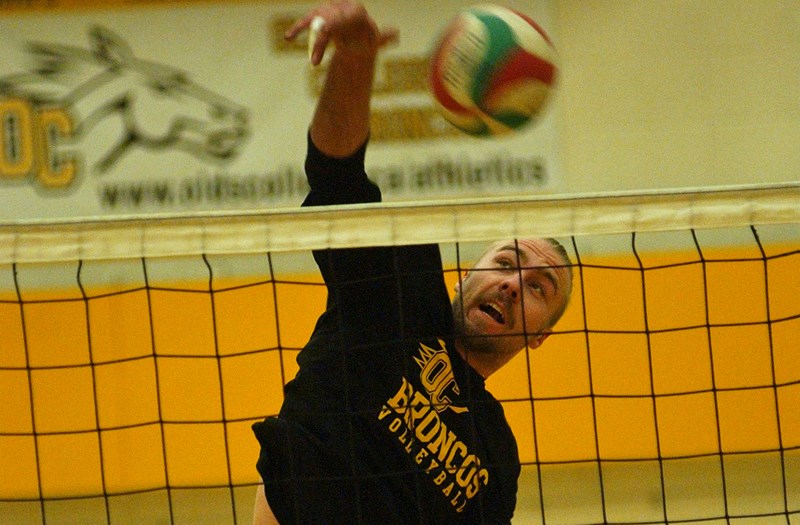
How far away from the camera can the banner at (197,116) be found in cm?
578

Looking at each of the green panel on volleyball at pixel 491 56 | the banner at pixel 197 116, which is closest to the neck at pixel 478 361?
the green panel on volleyball at pixel 491 56

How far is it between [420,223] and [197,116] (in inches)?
140

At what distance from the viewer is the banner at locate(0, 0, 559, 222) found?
5777 millimetres

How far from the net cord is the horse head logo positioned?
3272 mm

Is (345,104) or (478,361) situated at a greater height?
(345,104)

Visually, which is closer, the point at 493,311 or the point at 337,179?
the point at 337,179

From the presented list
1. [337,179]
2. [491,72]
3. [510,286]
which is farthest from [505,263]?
[337,179]

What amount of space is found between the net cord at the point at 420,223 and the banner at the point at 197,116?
10.2ft

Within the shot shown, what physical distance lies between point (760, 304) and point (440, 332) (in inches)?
142

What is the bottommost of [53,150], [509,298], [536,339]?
[536,339]

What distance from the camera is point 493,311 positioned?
2.73 meters

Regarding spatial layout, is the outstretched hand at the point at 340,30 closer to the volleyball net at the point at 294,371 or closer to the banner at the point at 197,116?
the volleyball net at the point at 294,371

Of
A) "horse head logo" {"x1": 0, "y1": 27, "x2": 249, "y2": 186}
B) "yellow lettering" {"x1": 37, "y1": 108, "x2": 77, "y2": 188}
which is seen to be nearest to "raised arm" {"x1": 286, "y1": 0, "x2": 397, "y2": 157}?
"horse head logo" {"x1": 0, "y1": 27, "x2": 249, "y2": 186}

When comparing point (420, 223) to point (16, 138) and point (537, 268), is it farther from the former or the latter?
point (16, 138)
